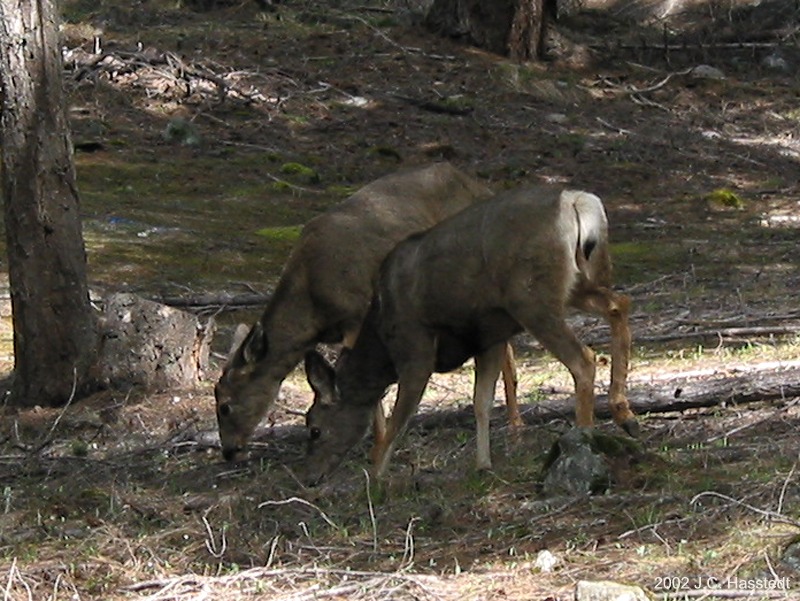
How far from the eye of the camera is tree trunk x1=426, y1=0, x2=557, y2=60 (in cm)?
2656

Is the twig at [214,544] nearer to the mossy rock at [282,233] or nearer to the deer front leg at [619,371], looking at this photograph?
the deer front leg at [619,371]

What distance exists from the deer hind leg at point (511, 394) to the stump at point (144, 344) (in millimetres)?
2896

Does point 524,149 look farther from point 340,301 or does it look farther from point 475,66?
point 340,301

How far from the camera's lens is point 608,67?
89.6ft

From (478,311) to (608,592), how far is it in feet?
11.5

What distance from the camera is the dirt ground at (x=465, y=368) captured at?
696cm

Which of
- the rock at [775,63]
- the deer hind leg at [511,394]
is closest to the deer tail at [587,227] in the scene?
the deer hind leg at [511,394]

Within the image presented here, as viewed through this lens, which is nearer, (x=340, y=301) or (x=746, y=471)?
(x=746, y=471)

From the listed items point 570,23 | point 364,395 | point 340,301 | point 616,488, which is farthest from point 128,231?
point 570,23

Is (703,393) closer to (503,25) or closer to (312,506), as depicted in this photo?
(312,506)

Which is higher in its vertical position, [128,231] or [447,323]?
[447,323]

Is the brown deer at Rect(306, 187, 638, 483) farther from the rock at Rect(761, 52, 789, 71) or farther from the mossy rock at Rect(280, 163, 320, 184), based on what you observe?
the rock at Rect(761, 52, 789, 71)

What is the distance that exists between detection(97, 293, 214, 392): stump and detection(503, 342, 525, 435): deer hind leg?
2.90m

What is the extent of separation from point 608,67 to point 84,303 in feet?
55.7
